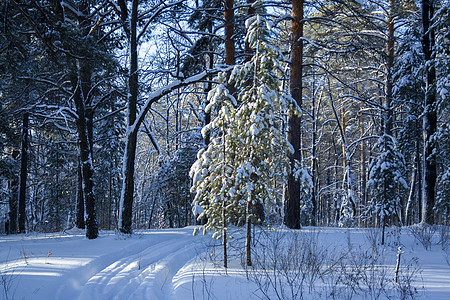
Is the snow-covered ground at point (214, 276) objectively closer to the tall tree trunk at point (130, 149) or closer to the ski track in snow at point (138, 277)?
the ski track in snow at point (138, 277)

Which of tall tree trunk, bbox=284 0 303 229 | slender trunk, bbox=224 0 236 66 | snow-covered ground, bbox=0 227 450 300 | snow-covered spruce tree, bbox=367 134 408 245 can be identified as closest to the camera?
snow-covered ground, bbox=0 227 450 300

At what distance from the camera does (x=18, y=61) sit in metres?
8.40

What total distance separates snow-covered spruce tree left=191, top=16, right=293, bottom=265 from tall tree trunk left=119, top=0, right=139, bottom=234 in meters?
5.36

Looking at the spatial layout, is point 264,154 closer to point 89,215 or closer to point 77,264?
point 77,264

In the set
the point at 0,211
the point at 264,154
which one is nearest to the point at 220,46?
the point at 264,154

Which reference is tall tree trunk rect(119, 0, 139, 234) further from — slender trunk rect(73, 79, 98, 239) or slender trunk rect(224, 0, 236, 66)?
slender trunk rect(224, 0, 236, 66)

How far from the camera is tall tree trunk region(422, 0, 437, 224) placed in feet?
41.5

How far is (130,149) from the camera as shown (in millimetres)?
10953

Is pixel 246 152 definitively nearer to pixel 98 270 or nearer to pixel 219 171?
pixel 219 171

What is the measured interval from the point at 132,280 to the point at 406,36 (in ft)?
57.3

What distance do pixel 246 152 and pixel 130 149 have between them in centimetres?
606

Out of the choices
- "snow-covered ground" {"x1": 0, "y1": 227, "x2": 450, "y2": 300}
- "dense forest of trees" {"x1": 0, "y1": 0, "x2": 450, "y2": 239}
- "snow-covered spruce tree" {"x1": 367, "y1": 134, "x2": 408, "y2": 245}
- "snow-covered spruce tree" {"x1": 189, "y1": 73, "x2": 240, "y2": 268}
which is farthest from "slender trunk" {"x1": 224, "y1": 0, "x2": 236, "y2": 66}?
"snow-covered ground" {"x1": 0, "y1": 227, "x2": 450, "y2": 300}

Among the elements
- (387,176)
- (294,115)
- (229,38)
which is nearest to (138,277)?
(387,176)

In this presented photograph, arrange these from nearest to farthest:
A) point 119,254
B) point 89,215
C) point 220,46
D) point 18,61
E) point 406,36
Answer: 1. point 119,254
2. point 18,61
3. point 89,215
4. point 406,36
5. point 220,46
